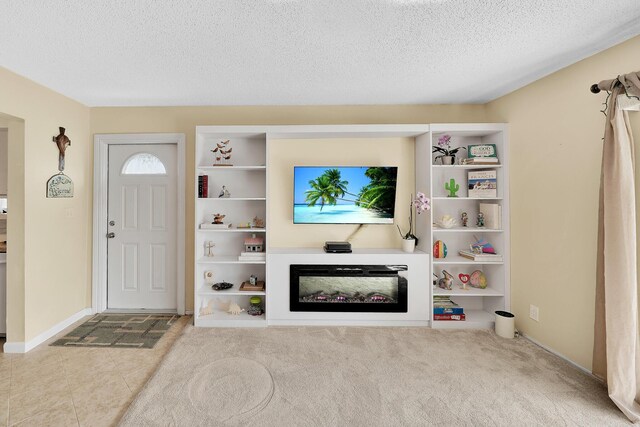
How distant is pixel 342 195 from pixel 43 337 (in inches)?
125

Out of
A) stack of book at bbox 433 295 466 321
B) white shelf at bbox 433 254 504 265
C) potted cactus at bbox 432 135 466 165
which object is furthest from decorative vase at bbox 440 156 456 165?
stack of book at bbox 433 295 466 321

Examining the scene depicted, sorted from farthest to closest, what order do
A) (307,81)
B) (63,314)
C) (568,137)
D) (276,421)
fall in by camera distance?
(63,314) < (307,81) < (568,137) < (276,421)

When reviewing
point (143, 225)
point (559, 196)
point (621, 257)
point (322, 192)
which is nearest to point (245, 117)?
point (322, 192)

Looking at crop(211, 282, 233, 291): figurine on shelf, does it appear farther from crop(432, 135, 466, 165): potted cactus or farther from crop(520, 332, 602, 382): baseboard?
crop(520, 332, 602, 382): baseboard

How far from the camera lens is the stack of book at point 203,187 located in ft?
9.95

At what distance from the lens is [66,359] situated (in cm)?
239

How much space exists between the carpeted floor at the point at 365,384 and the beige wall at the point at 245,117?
4.59ft

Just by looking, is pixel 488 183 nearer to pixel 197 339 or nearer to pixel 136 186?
pixel 197 339

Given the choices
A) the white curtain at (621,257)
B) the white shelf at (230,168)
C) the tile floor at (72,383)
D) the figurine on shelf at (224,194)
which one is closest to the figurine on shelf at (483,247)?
the white curtain at (621,257)

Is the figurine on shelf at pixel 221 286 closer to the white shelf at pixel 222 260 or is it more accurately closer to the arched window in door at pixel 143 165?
the white shelf at pixel 222 260

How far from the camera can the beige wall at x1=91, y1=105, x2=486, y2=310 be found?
10.8 ft

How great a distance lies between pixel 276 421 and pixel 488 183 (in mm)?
2854

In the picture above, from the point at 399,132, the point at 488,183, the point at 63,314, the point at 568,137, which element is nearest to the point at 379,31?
the point at 399,132

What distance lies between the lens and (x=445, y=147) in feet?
10.6
